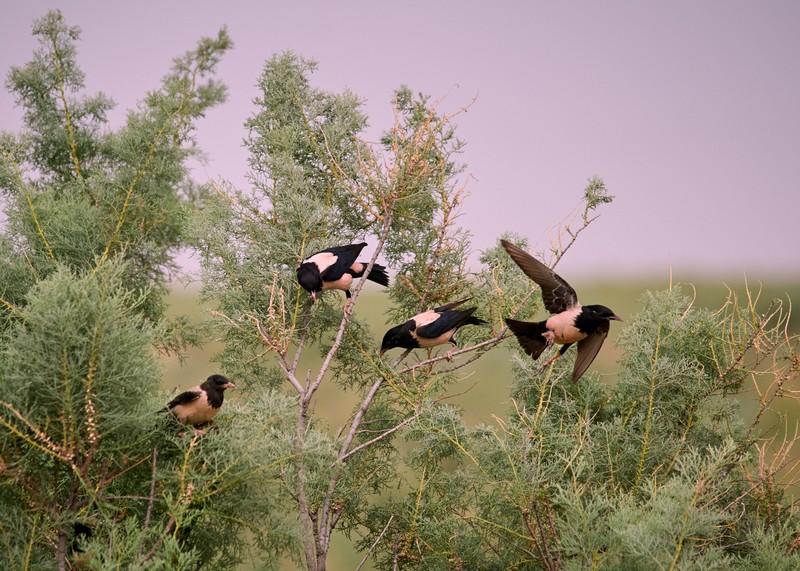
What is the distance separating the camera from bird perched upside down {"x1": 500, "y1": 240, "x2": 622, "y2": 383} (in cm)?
493

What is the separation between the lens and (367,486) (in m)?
6.57

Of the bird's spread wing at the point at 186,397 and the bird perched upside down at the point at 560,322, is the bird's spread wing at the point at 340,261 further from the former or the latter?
the bird's spread wing at the point at 186,397

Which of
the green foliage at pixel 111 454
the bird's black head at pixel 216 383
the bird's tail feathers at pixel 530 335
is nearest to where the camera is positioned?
the green foliage at pixel 111 454

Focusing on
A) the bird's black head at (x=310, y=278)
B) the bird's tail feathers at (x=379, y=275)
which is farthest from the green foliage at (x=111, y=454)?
the bird's tail feathers at (x=379, y=275)

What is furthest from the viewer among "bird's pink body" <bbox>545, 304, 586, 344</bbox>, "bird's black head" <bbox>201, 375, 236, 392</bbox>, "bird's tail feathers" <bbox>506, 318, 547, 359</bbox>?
"bird's tail feathers" <bbox>506, 318, 547, 359</bbox>

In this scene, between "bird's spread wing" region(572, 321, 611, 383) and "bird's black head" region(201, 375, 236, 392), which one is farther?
"bird's spread wing" region(572, 321, 611, 383)

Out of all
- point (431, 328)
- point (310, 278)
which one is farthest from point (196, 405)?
point (431, 328)

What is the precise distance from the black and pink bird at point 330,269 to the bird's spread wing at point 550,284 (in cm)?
119

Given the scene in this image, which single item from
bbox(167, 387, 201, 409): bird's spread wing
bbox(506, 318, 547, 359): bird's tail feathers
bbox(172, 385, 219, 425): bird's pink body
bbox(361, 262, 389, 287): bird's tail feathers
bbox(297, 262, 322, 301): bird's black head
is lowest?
bbox(506, 318, 547, 359): bird's tail feathers

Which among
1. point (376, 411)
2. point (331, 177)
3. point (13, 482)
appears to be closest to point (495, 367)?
point (376, 411)

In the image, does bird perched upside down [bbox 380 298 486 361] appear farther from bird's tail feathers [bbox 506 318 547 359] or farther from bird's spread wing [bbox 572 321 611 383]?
bird's spread wing [bbox 572 321 611 383]

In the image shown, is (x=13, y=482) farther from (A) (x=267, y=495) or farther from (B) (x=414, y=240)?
(B) (x=414, y=240)

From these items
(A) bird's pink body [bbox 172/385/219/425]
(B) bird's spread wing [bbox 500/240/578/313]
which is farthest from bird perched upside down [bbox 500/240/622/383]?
(A) bird's pink body [bbox 172/385/219/425]

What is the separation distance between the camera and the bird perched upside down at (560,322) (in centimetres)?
493
